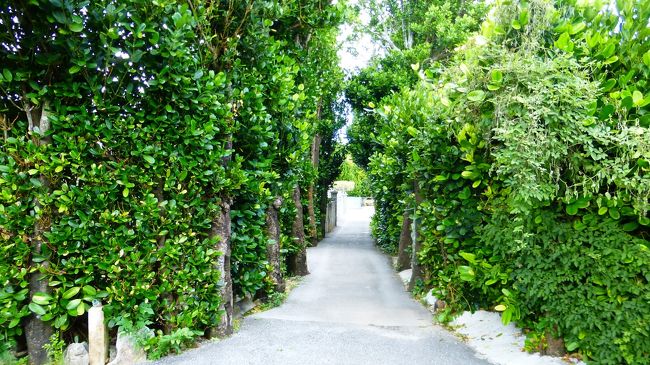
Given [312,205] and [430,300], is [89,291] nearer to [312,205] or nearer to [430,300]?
[430,300]

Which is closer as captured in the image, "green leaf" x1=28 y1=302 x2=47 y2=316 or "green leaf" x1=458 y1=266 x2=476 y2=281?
"green leaf" x1=28 y1=302 x2=47 y2=316

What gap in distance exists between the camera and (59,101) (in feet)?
12.6

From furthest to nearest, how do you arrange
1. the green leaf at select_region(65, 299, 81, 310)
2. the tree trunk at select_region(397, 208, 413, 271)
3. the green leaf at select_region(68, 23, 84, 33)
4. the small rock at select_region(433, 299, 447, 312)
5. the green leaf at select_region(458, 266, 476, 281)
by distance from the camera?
the tree trunk at select_region(397, 208, 413, 271) → the small rock at select_region(433, 299, 447, 312) → the green leaf at select_region(458, 266, 476, 281) → the green leaf at select_region(65, 299, 81, 310) → the green leaf at select_region(68, 23, 84, 33)

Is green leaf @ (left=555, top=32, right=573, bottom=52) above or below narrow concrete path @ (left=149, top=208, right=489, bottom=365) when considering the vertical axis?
above

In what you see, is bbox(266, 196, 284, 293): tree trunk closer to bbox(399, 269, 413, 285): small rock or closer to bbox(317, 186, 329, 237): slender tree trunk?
bbox(399, 269, 413, 285): small rock

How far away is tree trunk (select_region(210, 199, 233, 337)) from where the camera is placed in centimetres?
495

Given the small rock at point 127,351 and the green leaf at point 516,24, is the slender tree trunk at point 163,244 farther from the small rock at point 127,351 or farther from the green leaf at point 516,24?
the green leaf at point 516,24

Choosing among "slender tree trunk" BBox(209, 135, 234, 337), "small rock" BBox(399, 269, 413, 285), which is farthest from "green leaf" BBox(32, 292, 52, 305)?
"small rock" BBox(399, 269, 413, 285)

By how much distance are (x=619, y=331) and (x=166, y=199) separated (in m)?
4.56

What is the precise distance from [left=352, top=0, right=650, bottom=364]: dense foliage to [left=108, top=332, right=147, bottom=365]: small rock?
3724 mm

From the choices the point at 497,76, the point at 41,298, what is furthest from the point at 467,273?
the point at 41,298

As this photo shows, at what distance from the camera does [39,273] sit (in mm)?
3848

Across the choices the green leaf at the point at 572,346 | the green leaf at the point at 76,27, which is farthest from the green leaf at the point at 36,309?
the green leaf at the point at 572,346

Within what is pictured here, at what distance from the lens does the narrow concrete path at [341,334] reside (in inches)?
173
